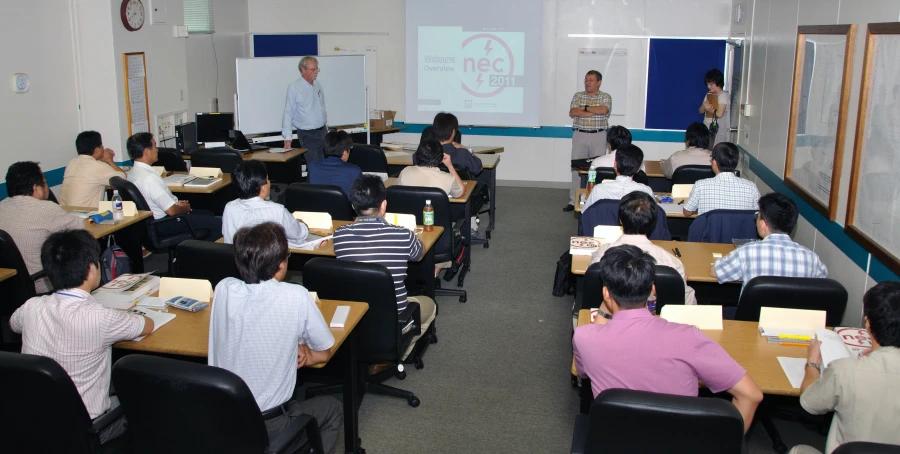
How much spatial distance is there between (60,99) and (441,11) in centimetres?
487

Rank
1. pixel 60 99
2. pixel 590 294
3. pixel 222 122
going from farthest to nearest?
pixel 222 122, pixel 60 99, pixel 590 294

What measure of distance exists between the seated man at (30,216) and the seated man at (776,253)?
3.90 metres

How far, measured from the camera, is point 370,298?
3.63m

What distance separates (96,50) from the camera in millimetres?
7035

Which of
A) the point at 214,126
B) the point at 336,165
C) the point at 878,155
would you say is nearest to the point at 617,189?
the point at 878,155

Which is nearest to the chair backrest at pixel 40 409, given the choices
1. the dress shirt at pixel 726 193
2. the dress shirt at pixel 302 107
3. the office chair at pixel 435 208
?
the office chair at pixel 435 208

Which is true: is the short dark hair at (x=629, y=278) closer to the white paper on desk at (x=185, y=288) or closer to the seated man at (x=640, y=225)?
the seated man at (x=640, y=225)

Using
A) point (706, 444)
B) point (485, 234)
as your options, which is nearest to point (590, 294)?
point (706, 444)

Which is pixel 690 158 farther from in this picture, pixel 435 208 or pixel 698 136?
pixel 435 208

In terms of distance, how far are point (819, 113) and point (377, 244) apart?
315cm

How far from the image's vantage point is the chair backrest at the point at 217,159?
7.04 m

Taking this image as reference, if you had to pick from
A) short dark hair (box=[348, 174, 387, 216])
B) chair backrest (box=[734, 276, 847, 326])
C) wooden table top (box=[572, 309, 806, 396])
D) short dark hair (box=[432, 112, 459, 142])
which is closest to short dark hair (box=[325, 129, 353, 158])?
short dark hair (box=[432, 112, 459, 142])

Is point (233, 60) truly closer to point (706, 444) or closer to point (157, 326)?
point (157, 326)

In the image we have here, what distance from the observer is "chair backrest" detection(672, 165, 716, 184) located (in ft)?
20.5
